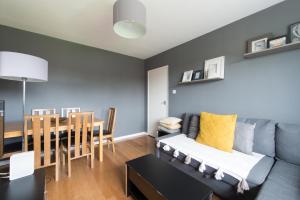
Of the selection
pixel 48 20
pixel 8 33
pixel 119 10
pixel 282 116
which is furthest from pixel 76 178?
pixel 282 116

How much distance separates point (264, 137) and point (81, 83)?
3408 millimetres

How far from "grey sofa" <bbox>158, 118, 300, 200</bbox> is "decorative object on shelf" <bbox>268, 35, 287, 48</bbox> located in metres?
0.94

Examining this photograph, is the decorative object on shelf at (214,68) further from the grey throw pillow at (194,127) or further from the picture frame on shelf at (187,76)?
the grey throw pillow at (194,127)

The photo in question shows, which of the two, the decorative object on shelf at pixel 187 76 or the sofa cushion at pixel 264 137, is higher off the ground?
the decorative object on shelf at pixel 187 76

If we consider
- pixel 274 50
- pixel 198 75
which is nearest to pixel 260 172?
pixel 274 50

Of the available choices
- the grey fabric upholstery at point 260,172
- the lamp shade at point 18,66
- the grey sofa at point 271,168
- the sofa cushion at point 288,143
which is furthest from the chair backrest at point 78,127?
the sofa cushion at point 288,143

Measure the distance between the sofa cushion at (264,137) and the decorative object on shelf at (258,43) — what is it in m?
0.97

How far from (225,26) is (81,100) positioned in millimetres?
3211

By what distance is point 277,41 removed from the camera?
1585 mm

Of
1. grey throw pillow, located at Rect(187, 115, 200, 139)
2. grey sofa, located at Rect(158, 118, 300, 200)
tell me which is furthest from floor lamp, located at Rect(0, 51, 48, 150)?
grey throw pillow, located at Rect(187, 115, 200, 139)

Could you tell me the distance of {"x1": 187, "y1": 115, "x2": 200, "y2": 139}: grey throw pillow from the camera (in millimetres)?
2249

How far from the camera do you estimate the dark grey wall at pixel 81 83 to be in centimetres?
234

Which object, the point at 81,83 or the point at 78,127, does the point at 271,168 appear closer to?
the point at 78,127

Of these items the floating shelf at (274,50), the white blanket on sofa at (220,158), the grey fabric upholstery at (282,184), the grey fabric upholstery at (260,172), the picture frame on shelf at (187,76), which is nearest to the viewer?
the grey fabric upholstery at (282,184)
